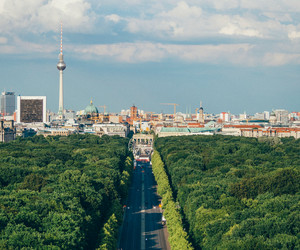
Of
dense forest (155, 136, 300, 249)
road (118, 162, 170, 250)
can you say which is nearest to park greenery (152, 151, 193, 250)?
dense forest (155, 136, 300, 249)

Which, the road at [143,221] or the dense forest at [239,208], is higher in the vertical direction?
the dense forest at [239,208]

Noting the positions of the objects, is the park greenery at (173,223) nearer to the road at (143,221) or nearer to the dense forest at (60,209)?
the road at (143,221)

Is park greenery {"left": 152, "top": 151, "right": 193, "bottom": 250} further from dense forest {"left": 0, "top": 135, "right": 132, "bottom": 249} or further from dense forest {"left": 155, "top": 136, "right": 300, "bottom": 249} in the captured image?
dense forest {"left": 0, "top": 135, "right": 132, "bottom": 249}

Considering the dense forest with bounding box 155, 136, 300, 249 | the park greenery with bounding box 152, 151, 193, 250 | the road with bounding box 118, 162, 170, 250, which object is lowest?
the road with bounding box 118, 162, 170, 250

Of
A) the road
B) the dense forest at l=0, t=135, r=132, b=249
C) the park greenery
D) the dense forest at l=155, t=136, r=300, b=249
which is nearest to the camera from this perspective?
the dense forest at l=0, t=135, r=132, b=249

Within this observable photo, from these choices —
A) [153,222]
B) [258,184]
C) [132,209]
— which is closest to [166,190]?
[132,209]

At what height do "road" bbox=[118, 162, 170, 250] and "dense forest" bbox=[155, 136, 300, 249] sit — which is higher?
"dense forest" bbox=[155, 136, 300, 249]

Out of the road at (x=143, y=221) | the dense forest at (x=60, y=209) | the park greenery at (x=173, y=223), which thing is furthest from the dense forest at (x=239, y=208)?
the dense forest at (x=60, y=209)

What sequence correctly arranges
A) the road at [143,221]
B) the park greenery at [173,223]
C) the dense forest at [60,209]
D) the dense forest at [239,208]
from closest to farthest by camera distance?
the dense forest at [60,209] < the dense forest at [239,208] < the park greenery at [173,223] < the road at [143,221]
